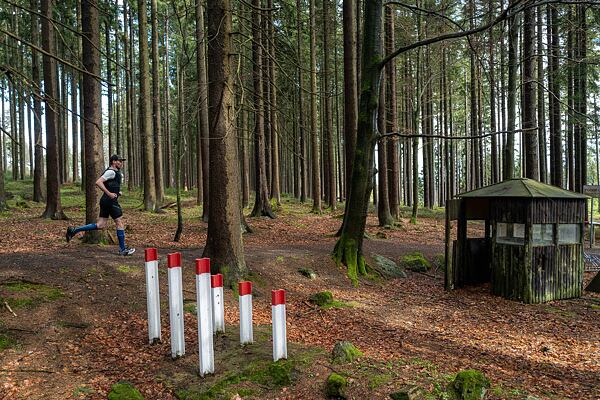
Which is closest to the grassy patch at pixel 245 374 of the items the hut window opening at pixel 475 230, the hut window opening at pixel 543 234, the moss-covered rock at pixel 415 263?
the hut window opening at pixel 543 234

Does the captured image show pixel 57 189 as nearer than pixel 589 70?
Yes

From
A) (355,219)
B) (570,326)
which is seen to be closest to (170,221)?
(355,219)

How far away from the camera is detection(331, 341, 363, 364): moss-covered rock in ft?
16.9

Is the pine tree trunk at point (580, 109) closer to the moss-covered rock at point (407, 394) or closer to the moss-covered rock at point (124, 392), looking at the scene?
the moss-covered rock at point (407, 394)

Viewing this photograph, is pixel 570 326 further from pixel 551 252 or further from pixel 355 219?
pixel 355 219

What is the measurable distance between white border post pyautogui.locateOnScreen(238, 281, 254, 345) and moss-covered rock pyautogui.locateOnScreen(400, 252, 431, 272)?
8.06 m

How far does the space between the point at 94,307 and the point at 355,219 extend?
6318mm

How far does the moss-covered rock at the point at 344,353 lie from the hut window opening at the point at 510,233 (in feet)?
20.2

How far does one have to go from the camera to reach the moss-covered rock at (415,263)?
41.4 feet

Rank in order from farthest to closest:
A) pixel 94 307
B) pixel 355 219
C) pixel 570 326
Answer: pixel 355 219
pixel 570 326
pixel 94 307

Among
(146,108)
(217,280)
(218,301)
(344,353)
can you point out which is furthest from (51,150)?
(344,353)

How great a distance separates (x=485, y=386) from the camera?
4598 millimetres

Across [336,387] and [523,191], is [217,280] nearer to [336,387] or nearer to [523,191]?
[336,387]

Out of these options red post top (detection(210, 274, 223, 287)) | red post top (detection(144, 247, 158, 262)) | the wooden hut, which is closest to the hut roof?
the wooden hut
